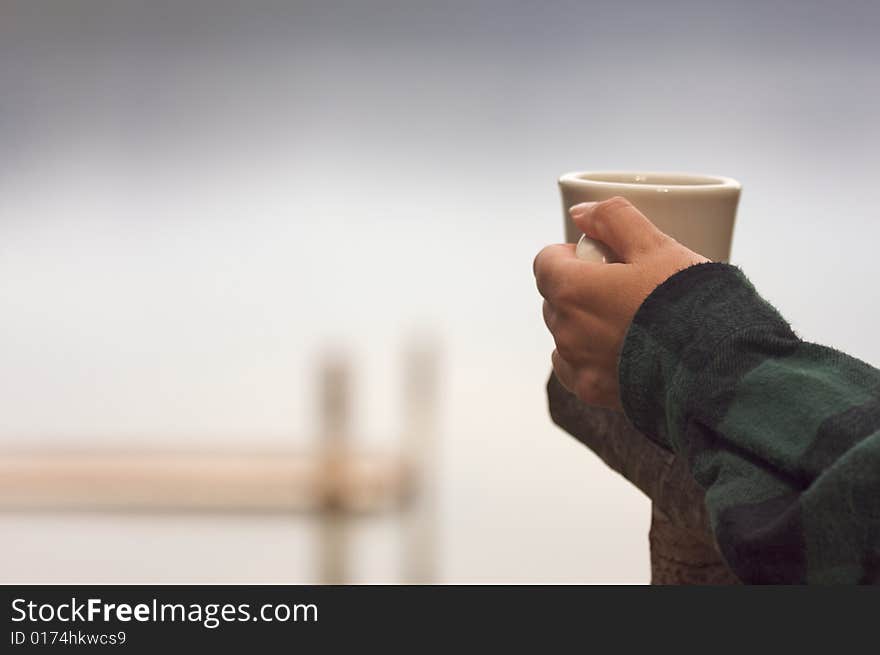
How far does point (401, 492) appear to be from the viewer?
122 centimetres

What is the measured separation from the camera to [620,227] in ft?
1.32

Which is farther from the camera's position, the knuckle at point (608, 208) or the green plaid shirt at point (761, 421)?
the knuckle at point (608, 208)

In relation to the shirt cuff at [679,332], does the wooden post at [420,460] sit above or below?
below


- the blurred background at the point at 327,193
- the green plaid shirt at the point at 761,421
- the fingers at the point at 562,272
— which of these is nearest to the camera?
the green plaid shirt at the point at 761,421

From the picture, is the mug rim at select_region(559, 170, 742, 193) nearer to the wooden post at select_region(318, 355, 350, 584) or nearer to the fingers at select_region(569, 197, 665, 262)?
the fingers at select_region(569, 197, 665, 262)

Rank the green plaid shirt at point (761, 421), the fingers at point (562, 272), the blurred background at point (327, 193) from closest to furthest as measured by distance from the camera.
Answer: the green plaid shirt at point (761, 421) < the fingers at point (562, 272) < the blurred background at point (327, 193)

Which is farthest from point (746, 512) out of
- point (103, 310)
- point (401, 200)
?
point (103, 310)

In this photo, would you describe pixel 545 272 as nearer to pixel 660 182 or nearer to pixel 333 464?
pixel 660 182

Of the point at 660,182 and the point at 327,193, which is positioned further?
the point at 327,193

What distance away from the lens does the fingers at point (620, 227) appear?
39 cm

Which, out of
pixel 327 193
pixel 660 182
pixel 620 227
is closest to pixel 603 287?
pixel 620 227

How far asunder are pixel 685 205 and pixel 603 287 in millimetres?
119

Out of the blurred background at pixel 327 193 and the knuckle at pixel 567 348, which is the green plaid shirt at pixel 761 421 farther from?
the blurred background at pixel 327 193

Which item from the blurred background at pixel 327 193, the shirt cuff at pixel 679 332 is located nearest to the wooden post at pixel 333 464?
the blurred background at pixel 327 193
